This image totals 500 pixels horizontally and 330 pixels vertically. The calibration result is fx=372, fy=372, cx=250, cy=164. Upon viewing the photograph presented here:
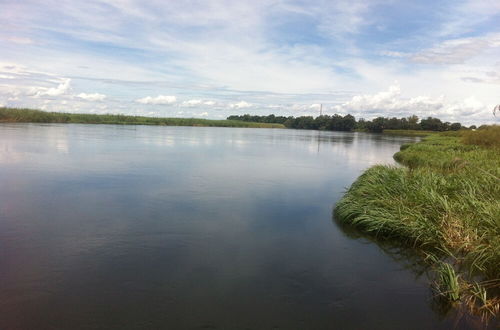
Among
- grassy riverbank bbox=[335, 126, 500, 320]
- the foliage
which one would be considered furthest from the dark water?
the foliage

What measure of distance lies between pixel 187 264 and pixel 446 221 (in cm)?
691

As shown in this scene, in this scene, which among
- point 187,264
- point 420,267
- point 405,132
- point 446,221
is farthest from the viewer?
point 405,132

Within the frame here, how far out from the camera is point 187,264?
8547mm

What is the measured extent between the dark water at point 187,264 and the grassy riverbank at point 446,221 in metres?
0.69

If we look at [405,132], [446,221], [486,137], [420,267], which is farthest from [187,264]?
[405,132]

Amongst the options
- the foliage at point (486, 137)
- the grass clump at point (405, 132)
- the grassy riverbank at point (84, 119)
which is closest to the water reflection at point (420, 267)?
the foliage at point (486, 137)

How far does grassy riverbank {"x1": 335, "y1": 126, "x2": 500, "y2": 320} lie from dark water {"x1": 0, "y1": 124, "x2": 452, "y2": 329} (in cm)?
69

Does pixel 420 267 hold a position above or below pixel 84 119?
below

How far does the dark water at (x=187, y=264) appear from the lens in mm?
6586

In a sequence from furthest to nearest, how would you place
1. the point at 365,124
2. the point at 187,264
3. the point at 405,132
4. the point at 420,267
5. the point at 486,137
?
the point at 365,124, the point at 405,132, the point at 486,137, the point at 420,267, the point at 187,264

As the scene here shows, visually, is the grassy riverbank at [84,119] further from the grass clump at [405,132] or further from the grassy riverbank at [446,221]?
the grassy riverbank at [446,221]

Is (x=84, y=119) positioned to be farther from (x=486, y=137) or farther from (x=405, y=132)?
(x=405, y=132)

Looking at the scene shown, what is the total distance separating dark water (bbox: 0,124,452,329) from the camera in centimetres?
659

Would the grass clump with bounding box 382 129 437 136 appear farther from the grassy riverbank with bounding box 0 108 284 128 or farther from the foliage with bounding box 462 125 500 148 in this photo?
the foliage with bounding box 462 125 500 148
